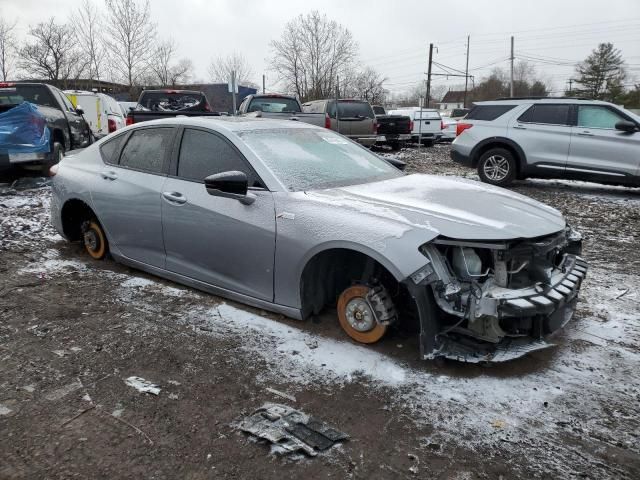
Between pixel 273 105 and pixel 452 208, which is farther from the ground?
pixel 273 105

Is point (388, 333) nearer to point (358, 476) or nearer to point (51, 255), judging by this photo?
point (358, 476)

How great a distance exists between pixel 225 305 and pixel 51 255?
8.47 feet

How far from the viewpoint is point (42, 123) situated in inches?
346

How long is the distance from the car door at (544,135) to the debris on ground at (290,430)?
826cm

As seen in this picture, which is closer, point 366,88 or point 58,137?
point 58,137

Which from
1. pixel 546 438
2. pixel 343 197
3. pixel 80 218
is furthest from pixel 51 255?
pixel 546 438

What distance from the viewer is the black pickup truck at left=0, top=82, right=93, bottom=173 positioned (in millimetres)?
8422

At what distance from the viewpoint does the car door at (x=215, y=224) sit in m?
3.61

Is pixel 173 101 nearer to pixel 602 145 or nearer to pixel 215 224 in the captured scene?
pixel 602 145

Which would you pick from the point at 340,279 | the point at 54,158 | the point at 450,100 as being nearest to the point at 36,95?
the point at 54,158

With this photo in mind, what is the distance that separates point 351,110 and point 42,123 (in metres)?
8.25

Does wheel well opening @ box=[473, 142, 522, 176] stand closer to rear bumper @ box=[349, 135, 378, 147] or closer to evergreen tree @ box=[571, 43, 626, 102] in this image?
rear bumper @ box=[349, 135, 378, 147]

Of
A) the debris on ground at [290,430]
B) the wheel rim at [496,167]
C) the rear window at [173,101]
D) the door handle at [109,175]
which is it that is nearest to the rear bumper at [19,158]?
the rear window at [173,101]

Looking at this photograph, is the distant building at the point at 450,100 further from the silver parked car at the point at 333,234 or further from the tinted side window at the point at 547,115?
the silver parked car at the point at 333,234
